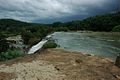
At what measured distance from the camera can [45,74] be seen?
59.9 feet

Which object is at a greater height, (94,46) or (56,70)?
(56,70)

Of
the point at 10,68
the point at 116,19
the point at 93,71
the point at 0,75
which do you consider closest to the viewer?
the point at 0,75

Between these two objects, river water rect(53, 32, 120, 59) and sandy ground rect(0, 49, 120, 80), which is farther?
river water rect(53, 32, 120, 59)

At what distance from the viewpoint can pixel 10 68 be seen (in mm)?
20656

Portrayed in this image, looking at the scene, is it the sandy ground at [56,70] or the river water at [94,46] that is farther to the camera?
the river water at [94,46]

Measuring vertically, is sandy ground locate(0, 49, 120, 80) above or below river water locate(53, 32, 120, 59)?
above

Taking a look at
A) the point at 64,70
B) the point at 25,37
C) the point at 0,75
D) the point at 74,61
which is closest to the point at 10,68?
the point at 0,75

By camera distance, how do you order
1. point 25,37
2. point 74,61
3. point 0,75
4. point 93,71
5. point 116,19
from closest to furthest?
point 0,75
point 93,71
point 74,61
point 25,37
point 116,19

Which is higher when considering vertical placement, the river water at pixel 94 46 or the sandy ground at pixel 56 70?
the sandy ground at pixel 56 70

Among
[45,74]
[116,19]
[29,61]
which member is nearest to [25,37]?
[29,61]

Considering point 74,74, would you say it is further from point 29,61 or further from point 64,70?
point 29,61

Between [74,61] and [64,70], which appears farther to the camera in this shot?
[74,61]

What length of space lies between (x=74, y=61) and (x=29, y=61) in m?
4.20

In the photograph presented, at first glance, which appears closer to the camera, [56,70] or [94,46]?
[56,70]
